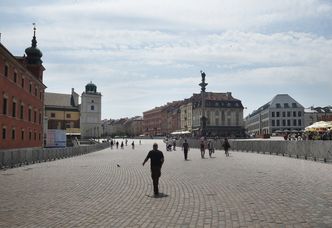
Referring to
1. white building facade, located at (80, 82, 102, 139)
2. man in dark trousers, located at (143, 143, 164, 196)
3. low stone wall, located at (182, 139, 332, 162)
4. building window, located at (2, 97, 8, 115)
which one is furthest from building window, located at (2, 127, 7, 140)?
white building facade, located at (80, 82, 102, 139)

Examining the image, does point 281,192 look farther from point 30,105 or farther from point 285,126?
point 285,126

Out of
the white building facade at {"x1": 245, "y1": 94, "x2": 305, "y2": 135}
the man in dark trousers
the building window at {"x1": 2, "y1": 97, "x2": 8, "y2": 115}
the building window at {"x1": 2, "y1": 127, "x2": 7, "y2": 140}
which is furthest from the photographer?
the white building facade at {"x1": 245, "y1": 94, "x2": 305, "y2": 135}

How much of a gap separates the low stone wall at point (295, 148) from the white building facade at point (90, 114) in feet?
295

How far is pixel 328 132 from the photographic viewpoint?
1475 inches

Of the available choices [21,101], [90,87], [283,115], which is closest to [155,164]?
[21,101]

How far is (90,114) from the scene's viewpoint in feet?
429

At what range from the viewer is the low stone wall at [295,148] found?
2512 cm

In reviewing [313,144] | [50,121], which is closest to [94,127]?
[50,121]

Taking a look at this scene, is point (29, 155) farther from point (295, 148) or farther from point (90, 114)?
point (90, 114)

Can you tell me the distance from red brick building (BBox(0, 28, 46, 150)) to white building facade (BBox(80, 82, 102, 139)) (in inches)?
2804

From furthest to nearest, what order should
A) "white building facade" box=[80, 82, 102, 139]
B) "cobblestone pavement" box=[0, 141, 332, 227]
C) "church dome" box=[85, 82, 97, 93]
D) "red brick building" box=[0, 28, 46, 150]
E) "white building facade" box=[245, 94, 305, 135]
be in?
"church dome" box=[85, 82, 97, 93] → "white building facade" box=[245, 94, 305, 135] → "white building facade" box=[80, 82, 102, 139] → "red brick building" box=[0, 28, 46, 150] → "cobblestone pavement" box=[0, 141, 332, 227]

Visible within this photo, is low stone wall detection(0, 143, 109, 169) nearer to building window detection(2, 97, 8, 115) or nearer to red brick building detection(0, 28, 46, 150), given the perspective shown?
red brick building detection(0, 28, 46, 150)

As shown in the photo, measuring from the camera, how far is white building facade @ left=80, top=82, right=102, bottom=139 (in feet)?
424

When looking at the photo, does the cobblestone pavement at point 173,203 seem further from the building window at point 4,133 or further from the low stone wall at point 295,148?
the building window at point 4,133
